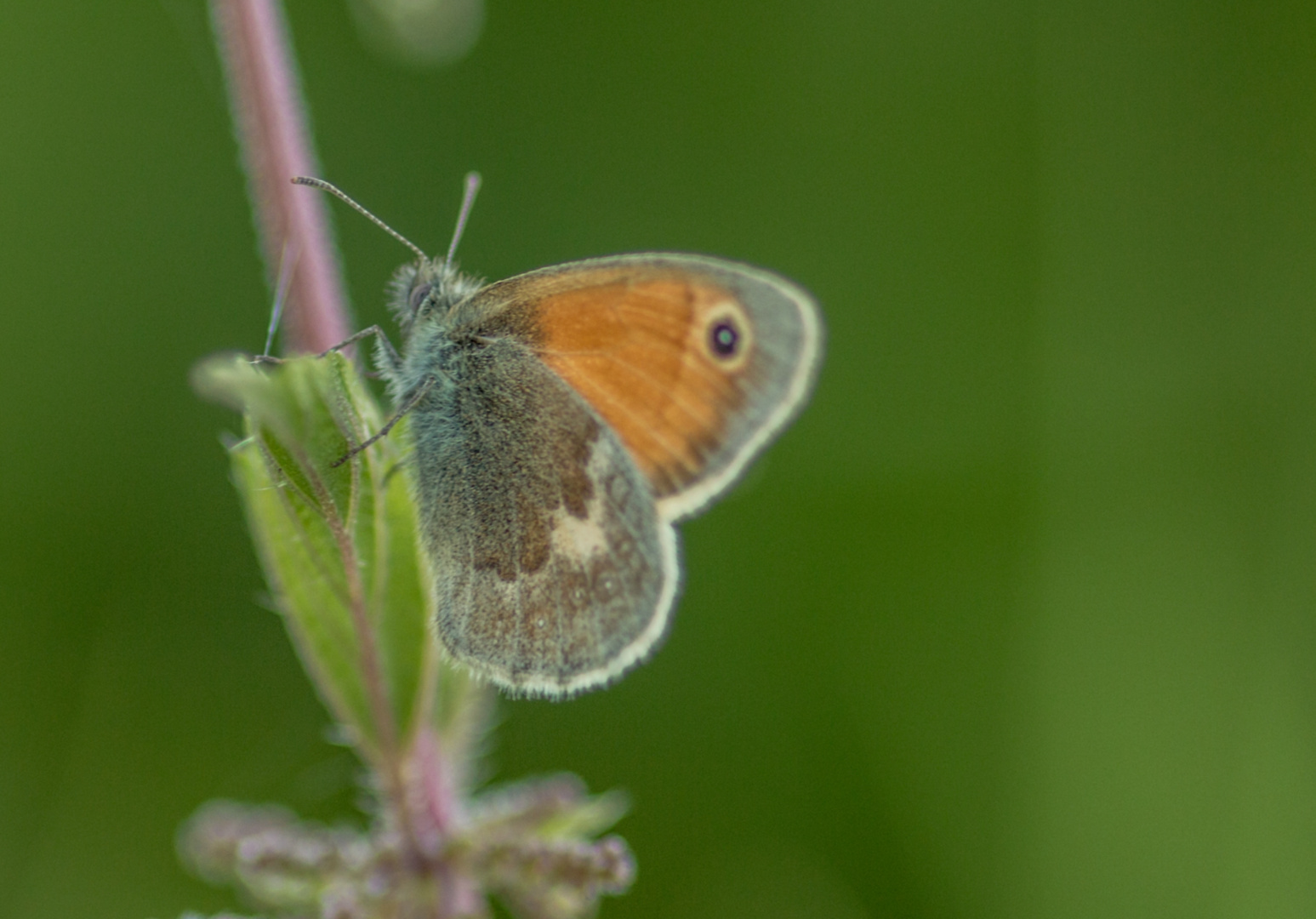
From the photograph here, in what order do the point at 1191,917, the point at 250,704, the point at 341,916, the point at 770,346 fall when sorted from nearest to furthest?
the point at 341,916, the point at 770,346, the point at 1191,917, the point at 250,704

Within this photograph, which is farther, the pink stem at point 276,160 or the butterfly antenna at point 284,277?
the butterfly antenna at point 284,277

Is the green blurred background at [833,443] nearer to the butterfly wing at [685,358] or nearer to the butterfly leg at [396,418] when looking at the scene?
the butterfly wing at [685,358]

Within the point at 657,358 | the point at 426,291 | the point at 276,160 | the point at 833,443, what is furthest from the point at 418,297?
the point at 833,443

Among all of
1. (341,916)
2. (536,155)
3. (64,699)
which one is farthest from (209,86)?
(341,916)

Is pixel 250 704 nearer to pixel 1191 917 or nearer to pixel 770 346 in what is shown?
pixel 770 346

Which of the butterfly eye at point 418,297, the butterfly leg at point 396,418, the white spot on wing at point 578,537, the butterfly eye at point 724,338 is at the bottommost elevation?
the white spot on wing at point 578,537

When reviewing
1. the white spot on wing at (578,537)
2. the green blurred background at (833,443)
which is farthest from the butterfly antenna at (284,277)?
the green blurred background at (833,443)

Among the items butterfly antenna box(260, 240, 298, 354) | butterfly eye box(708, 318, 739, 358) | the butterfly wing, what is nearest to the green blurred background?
the butterfly wing

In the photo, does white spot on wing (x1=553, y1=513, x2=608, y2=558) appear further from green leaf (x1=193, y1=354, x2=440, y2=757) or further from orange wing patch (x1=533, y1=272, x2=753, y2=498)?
green leaf (x1=193, y1=354, x2=440, y2=757)
